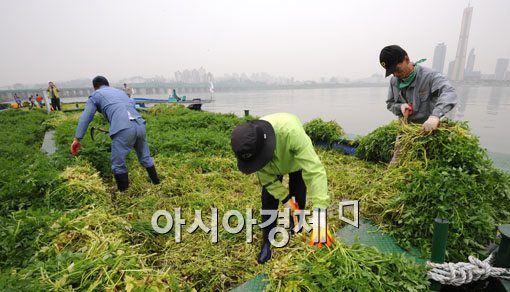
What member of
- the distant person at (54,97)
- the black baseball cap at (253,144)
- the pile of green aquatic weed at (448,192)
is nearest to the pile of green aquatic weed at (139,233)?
the pile of green aquatic weed at (448,192)

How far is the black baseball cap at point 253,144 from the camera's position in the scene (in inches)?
72.2

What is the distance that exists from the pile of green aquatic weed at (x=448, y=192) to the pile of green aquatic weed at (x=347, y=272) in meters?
0.60

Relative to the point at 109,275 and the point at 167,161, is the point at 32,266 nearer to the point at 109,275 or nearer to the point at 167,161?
the point at 109,275

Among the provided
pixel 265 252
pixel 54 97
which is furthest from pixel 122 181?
pixel 54 97

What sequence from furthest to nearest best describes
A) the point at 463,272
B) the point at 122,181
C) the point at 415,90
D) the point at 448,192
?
the point at 122,181 → the point at 415,90 → the point at 448,192 → the point at 463,272

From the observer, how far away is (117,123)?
396 cm

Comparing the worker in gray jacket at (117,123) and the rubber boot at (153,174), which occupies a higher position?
the worker in gray jacket at (117,123)

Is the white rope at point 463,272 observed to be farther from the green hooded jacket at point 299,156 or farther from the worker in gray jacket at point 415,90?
the worker in gray jacket at point 415,90

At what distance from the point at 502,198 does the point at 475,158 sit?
49 cm

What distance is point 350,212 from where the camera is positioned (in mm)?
3402

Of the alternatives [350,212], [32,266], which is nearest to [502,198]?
[350,212]

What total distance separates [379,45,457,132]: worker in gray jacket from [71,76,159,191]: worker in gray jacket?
3.57 metres

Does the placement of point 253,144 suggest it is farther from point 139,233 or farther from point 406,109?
point 406,109

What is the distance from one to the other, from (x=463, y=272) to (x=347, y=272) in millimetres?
887
